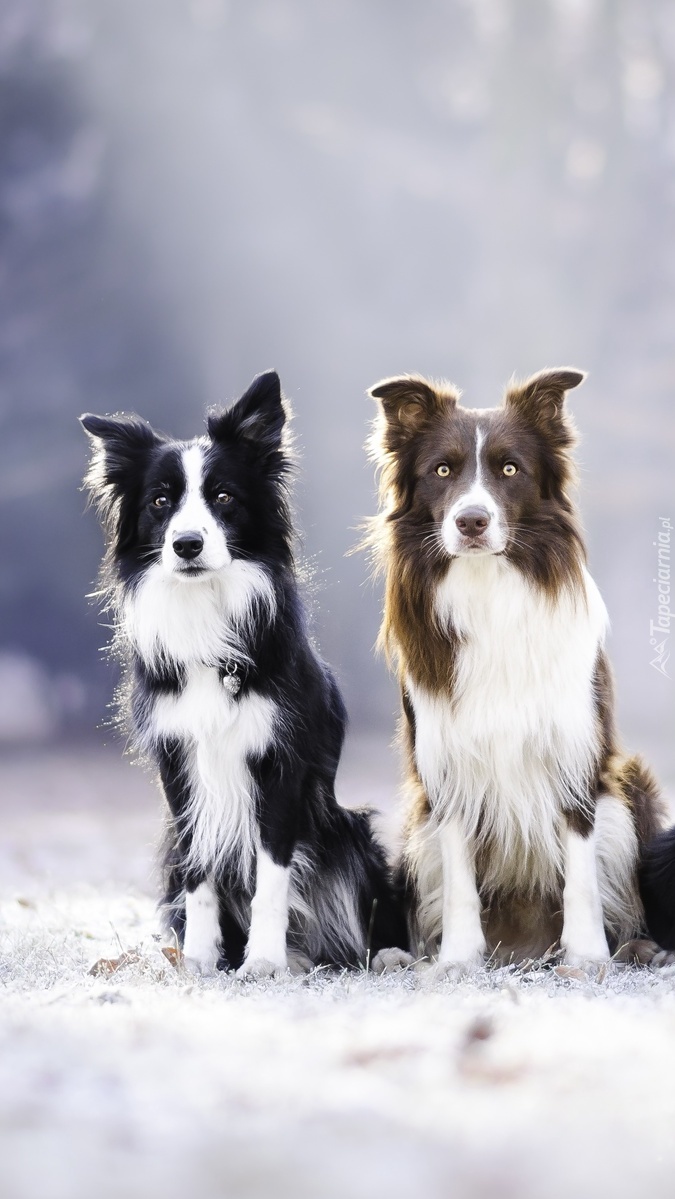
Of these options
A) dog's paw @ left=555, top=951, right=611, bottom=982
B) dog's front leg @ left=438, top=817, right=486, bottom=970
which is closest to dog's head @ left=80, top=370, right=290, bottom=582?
dog's front leg @ left=438, top=817, right=486, bottom=970

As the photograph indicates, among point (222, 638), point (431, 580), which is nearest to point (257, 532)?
point (222, 638)

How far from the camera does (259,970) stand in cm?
283

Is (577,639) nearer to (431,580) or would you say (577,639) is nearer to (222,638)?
(431,580)

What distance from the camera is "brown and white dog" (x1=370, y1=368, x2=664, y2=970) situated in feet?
9.71

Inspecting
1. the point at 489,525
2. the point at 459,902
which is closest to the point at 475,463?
the point at 489,525

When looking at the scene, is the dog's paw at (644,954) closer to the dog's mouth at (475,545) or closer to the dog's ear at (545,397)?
the dog's mouth at (475,545)

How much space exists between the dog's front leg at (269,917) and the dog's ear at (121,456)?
3.30 feet

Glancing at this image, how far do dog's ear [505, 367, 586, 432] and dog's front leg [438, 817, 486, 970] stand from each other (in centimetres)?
115

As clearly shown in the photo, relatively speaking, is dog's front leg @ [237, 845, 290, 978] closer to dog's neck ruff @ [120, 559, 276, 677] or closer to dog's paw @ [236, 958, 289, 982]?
dog's paw @ [236, 958, 289, 982]

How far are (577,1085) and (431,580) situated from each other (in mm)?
1529

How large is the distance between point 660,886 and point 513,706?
0.72 metres

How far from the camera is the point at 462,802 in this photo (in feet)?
10.1

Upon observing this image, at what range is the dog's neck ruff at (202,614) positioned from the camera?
3018 millimetres

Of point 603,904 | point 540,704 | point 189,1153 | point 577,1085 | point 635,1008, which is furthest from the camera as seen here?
point 603,904
